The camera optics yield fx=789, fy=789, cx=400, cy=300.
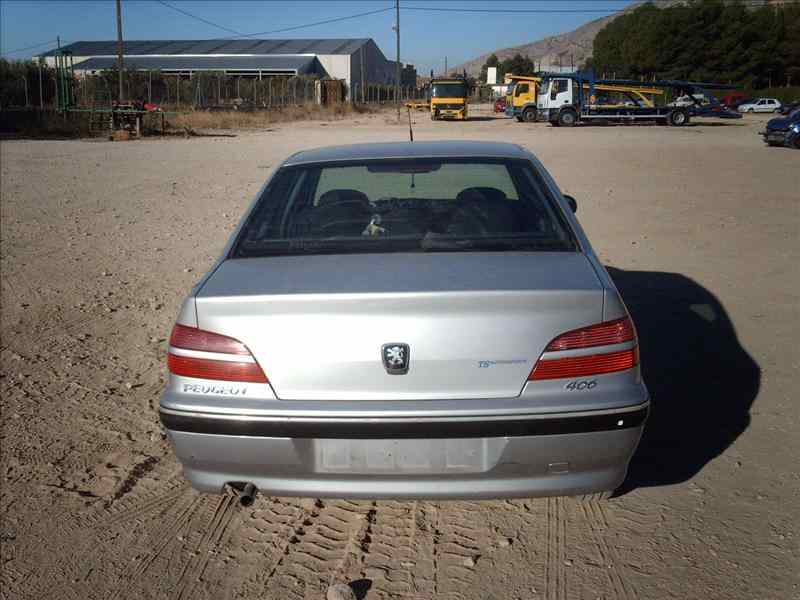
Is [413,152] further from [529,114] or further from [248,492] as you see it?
[529,114]

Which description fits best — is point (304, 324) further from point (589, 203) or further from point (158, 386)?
point (589, 203)

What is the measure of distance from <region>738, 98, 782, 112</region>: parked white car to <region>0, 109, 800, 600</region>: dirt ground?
56.1 m

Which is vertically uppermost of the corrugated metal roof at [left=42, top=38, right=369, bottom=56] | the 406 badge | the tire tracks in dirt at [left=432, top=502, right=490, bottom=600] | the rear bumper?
the corrugated metal roof at [left=42, top=38, right=369, bottom=56]

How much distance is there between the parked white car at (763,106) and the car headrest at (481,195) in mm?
61398

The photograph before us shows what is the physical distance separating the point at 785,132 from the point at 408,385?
81.9ft

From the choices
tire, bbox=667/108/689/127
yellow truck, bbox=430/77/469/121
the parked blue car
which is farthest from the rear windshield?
yellow truck, bbox=430/77/469/121

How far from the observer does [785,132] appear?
23.9 meters

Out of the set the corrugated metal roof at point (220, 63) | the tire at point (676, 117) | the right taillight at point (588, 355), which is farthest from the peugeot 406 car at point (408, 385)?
the corrugated metal roof at point (220, 63)

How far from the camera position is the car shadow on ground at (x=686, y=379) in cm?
369

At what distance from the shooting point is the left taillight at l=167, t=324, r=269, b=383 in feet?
8.56

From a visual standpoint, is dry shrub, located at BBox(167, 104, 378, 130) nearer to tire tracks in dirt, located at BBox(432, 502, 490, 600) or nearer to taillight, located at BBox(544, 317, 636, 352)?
tire tracks in dirt, located at BBox(432, 502, 490, 600)

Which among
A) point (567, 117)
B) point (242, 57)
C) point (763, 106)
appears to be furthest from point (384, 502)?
point (242, 57)

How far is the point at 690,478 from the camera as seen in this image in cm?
349

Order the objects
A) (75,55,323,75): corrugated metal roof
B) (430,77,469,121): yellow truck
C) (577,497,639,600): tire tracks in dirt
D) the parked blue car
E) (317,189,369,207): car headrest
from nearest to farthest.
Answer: (577,497,639,600): tire tracks in dirt
(317,189,369,207): car headrest
the parked blue car
(430,77,469,121): yellow truck
(75,55,323,75): corrugated metal roof
